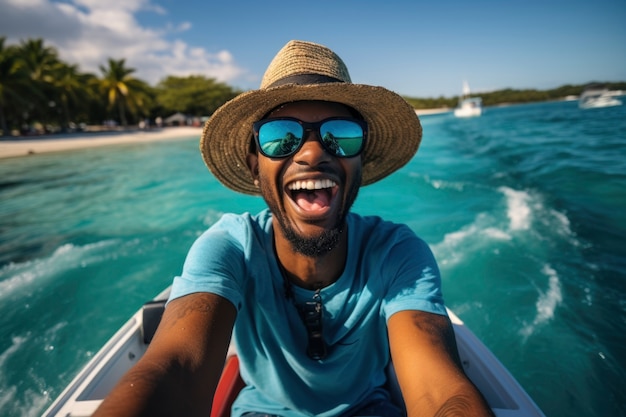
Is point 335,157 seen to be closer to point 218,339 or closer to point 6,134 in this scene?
point 218,339

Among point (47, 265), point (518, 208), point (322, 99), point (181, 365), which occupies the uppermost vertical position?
point (322, 99)

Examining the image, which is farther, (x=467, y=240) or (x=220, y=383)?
(x=467, y=240)

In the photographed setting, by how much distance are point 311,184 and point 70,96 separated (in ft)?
155

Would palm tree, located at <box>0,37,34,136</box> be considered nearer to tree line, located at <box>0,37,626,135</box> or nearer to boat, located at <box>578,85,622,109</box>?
tree line, located at <box>0,37,626,135</box>

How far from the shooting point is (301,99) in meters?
1.63

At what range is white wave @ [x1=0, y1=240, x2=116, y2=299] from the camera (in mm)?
5363

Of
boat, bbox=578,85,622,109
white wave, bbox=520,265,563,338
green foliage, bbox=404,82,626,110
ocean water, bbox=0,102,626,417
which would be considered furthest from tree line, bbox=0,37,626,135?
green foliage, bbox=404,82,626,110

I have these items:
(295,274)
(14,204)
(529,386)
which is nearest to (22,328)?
(295,274)

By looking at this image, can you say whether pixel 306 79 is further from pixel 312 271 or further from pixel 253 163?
pixel 312 271

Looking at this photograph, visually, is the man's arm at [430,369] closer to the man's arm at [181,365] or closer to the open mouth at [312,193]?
the open mouth at [312,193]

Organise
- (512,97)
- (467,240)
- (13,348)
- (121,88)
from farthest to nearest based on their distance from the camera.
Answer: (512,97) → (121,88) → (467,240) → (13,348)

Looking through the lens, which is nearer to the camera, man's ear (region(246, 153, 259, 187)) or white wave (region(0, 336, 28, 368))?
man's ear (region(246, 153, 259, 187))

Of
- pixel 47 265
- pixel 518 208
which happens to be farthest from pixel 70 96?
pixel 518 208

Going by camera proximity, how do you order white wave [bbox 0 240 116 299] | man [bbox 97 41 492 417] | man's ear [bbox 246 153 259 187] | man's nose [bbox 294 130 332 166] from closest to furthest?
1. man [bbox 97 41 492 417]
2. man's nose [bbox 294 130 332 166]
3. man's ear [bbox 246 153 259 187]
4. white wave [bbox 0 240 116 299]
